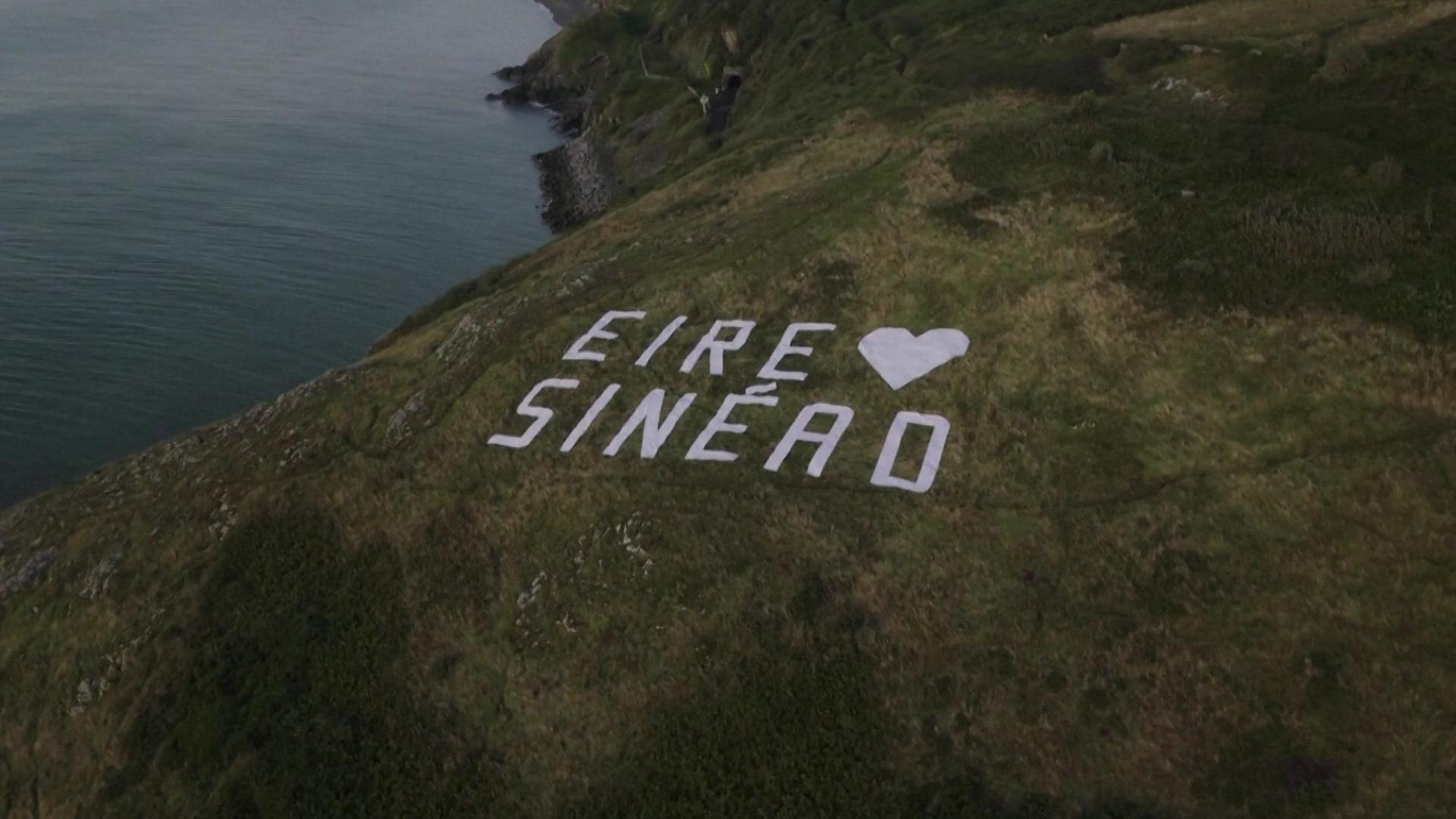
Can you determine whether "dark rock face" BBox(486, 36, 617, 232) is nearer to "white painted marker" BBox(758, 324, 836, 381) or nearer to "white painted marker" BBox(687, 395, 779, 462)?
"white painted marker" BBox(758, 324, 836, 381)

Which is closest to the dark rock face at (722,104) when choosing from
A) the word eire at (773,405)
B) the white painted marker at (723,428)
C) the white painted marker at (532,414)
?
the word eire at (773,405)

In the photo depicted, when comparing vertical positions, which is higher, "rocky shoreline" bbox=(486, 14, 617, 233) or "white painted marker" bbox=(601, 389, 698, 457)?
"white painted marker" bbox=(601, 389, 698, 457)

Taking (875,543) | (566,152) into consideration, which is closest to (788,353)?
(875,543)

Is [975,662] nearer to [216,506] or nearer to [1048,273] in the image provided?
[1048,273]

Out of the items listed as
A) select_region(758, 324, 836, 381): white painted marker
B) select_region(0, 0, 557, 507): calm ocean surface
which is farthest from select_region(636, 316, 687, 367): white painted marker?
select_region(0, 0, 557, 507): calm ocean surface

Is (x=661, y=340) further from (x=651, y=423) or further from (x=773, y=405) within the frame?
(x=773, y=405)

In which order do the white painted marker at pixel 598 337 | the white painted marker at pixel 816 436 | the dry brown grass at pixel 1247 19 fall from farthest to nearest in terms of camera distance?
the dry brown grass at pixel 1247 19, the white painted marker at pixel 598 337, the white painted marker at pixel 816 436

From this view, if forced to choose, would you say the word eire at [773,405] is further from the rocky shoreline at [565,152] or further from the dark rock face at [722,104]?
the dark rock face at [722,104]
